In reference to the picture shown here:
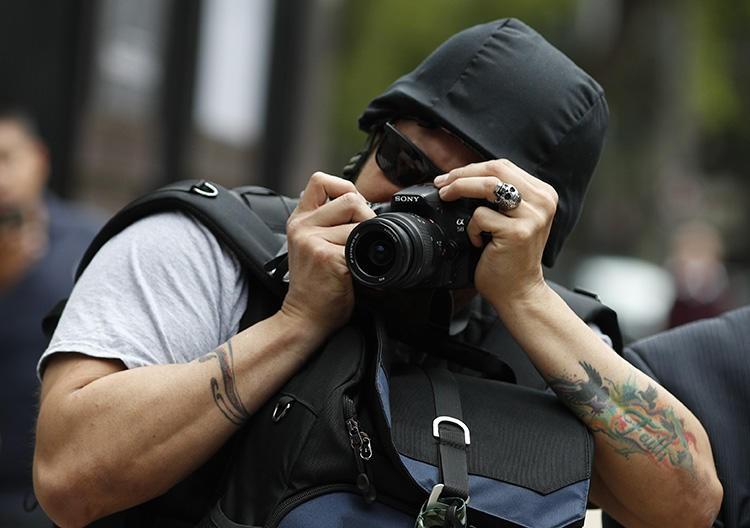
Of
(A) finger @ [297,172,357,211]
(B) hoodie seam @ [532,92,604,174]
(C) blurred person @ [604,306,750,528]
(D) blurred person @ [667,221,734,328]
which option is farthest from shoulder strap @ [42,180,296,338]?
(D) blurred person @ [667,221,734,328]

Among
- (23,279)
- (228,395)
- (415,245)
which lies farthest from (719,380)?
(23,279)

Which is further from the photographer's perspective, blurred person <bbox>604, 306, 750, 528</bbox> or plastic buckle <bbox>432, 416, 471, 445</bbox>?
blurred person <bbox>604, 306, 750, 528</bbox>

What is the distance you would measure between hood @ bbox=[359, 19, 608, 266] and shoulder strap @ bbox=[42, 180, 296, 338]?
34cm

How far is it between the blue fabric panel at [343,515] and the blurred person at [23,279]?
1938 millimetres

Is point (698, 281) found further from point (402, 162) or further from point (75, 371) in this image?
point (75, 371)

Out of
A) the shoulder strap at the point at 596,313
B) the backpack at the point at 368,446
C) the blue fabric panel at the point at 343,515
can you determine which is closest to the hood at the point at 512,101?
the shoulder strap at the point at 596,313

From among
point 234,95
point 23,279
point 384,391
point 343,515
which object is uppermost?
point 384,391

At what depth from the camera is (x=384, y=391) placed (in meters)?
2.02

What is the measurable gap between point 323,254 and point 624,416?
1.98 feet

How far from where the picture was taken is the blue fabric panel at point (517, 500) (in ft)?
6.49

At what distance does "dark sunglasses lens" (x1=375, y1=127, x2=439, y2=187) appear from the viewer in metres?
2.32

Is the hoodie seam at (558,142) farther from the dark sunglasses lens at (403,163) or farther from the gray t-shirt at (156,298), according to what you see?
the gray t-shirt at (156,298)

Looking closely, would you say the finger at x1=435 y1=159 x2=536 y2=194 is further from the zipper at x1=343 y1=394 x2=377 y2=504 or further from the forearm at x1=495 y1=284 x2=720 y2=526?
the zipper at x1=343 y1=394 x2=377 y2=504

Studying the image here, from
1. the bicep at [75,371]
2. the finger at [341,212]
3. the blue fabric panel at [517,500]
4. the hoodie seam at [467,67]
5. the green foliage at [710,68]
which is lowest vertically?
the green foliage at [710,68]
